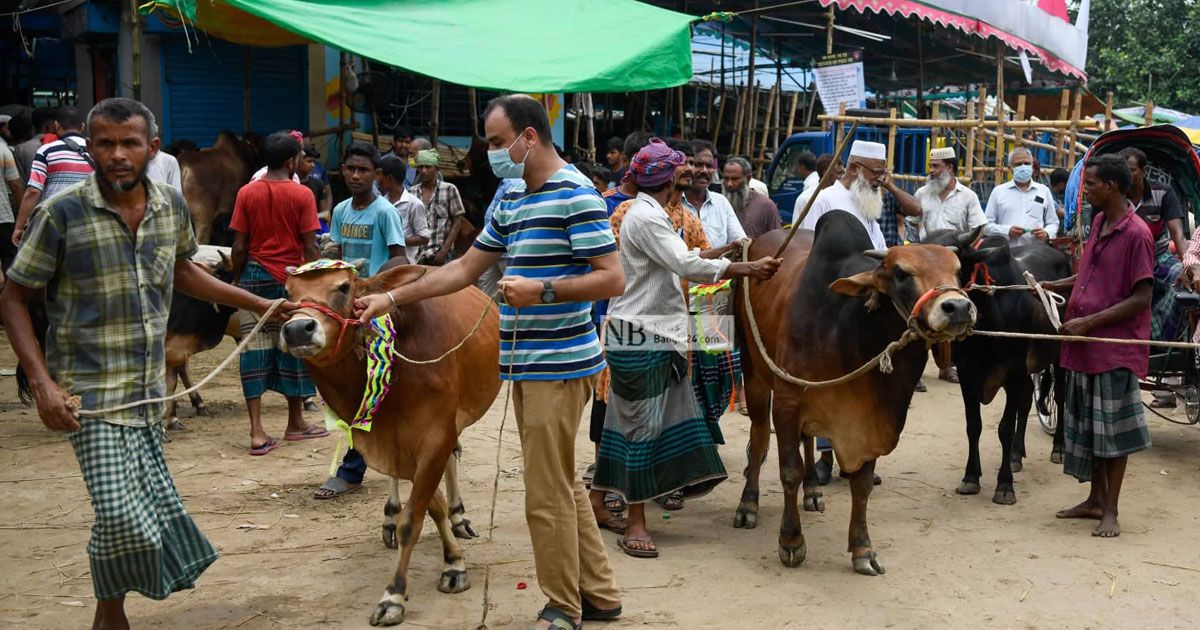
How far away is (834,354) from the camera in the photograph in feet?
17.3

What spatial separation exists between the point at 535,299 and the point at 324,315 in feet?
2.90

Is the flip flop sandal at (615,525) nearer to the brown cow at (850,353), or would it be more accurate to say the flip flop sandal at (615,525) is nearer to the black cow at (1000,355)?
the brown cow at (850,353)

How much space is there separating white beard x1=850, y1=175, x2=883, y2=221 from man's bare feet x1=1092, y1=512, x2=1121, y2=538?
2.06 m

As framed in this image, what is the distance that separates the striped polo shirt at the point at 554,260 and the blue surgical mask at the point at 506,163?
105 millimetres

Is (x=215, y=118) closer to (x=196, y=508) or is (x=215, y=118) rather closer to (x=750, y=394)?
(x=196, y=508)

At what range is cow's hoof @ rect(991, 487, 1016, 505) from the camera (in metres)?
6.51

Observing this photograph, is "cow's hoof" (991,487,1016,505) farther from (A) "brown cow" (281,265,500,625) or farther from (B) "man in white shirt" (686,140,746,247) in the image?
(A) "brown cow" (281,265,500,625)

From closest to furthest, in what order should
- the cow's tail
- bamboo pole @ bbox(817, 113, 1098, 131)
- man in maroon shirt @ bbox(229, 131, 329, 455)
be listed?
man in maroon shirt @ bbox(229, 131, 329, 455), the cow's tail, bamboo pole @ bbox(817, 113, 1098, 131)

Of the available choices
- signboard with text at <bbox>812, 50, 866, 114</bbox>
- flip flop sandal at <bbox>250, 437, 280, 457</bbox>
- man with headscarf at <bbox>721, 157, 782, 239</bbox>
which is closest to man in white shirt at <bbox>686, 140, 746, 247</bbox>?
man with headscarf at <bbox>721, 157, 782, 239</bbox>

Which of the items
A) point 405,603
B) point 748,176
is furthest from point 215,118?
point 405,603

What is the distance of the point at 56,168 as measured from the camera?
7992 mm

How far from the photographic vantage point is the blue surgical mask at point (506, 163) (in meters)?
4.04

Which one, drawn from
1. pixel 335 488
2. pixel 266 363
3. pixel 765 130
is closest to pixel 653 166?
pixel 335 488

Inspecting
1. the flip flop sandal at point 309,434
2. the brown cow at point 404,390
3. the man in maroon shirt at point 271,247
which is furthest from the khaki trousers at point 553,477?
the flip flop sandal at point 309,434
